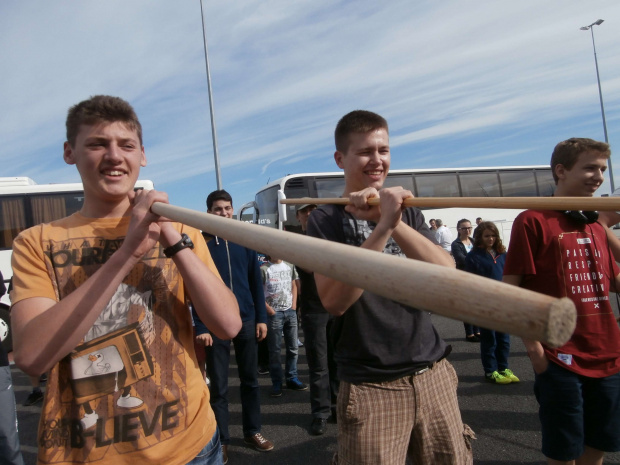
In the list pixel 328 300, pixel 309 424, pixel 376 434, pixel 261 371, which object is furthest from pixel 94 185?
pixel 261 371

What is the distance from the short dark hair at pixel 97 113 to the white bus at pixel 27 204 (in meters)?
8.53

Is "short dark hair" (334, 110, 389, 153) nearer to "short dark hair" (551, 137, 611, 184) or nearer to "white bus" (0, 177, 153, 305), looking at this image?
"short dark hair" (551, 137, 611, 184)

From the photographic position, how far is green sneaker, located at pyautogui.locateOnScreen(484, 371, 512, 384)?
455 cm

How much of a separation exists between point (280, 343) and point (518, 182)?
1284cm

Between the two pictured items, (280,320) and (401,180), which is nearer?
(280,320)

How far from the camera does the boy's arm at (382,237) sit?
1424mm

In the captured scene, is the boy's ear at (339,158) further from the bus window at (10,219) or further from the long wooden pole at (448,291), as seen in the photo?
the bus window at (10,219)

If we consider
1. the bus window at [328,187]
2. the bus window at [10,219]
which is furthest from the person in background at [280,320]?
the bus window at [328,187]

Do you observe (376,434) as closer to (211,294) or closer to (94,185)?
(211,294)

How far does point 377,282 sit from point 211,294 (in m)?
0.84

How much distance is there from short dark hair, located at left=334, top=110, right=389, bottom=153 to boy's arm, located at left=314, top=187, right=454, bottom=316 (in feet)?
1.43

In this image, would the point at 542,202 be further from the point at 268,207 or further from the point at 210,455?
the point at 268,207

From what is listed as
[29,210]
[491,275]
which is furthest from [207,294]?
[29,210]

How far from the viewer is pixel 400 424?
165 cm
